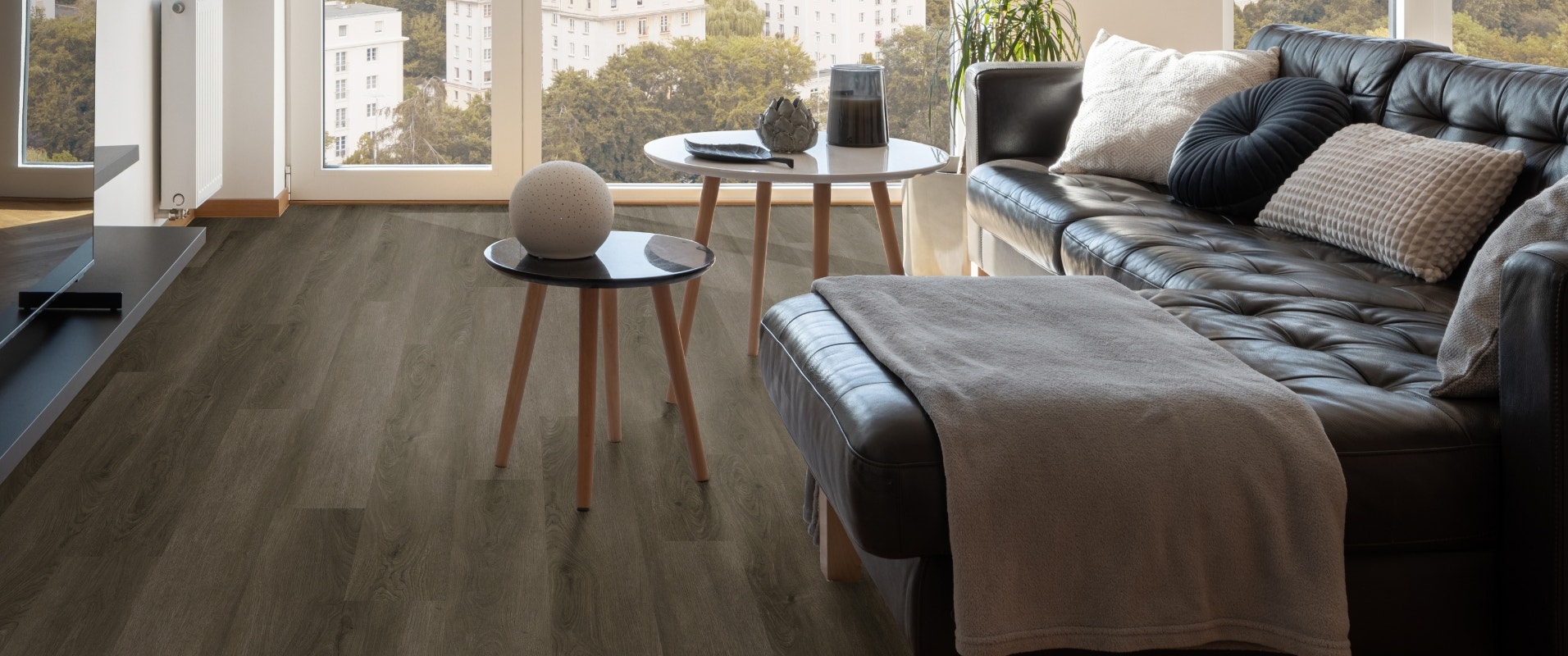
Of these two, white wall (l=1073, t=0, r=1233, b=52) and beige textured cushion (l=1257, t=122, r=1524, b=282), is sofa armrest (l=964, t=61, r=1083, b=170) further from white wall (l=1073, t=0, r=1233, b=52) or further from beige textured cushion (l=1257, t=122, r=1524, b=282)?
white wall (l=1073, t=0, r=1233, b=52)

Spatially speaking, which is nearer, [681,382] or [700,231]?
[681,382]

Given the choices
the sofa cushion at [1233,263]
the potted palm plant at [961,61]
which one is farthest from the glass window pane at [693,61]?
the sofa cushion at [1233,263]

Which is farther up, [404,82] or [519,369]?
[404,82]

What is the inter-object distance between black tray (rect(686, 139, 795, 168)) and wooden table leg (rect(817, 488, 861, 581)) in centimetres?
106

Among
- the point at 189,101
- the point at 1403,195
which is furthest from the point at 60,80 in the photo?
the point at 1403,195

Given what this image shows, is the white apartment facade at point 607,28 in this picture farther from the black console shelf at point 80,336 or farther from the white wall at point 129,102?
the black console shelf at point 80,336

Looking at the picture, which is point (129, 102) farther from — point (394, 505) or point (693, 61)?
point (394, 505)

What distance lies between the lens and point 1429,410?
1704mm

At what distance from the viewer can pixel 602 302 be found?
8.27ft

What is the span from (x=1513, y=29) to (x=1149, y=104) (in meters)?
2.95

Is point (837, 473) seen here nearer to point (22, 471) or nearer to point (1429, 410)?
point (1429, 410)

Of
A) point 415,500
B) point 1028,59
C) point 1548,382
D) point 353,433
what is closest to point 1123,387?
point 1548,382

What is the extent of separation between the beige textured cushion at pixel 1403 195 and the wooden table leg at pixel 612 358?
1.43 metres

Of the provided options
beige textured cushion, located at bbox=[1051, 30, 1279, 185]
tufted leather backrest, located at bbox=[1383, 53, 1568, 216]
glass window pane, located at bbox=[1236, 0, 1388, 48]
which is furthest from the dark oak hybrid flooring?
glass window pane, located at bbox=[1236, 0, 1388, 48]
